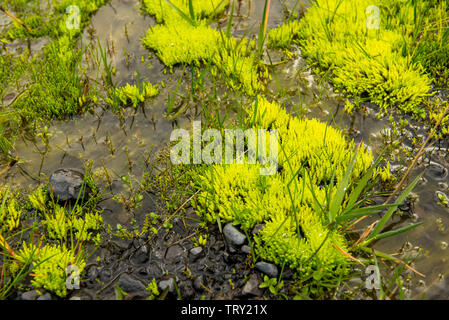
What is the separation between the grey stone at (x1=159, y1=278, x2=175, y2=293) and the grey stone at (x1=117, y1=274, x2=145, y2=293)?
0.22 m

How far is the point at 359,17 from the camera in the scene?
6.32 m

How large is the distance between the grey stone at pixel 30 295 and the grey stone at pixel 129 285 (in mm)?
919

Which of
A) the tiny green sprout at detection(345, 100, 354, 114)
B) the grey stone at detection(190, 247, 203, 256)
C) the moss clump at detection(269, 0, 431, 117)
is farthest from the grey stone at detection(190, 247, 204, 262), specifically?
the moss clump at detection(269, 0, 431, 117)

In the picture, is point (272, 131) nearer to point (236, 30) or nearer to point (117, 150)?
point (117, 150)

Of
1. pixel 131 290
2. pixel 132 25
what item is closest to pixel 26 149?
pixel 131 290

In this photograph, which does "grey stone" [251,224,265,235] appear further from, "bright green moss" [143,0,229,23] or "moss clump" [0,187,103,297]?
"bright green moss" [143,0,229,23]

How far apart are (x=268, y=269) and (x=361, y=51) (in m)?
4.17

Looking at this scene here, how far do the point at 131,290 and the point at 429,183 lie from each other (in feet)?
13.7

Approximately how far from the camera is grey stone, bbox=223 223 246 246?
4.11m

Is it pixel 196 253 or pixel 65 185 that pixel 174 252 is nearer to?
pixel 196 253

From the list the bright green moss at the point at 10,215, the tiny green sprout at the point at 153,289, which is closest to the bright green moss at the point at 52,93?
the bright green moss at the point at 10,215

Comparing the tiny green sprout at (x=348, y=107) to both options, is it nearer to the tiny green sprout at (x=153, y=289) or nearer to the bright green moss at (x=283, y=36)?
the bright green moss at (x=283, y=36)

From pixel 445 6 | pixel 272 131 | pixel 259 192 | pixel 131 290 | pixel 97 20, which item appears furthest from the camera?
pixel 97 20

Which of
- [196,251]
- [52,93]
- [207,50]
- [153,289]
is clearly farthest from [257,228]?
[52,93]
